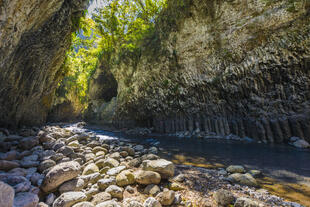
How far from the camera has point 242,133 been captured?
8836 mm

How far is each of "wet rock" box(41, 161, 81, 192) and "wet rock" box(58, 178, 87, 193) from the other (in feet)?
0.22

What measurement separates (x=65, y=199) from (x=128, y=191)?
3.28 feet

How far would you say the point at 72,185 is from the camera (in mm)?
2307

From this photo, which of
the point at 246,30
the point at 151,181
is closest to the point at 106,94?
the point at 246,30

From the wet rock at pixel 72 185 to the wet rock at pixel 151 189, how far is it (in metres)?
1.11

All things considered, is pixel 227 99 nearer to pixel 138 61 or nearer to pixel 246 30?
pixel 246 30

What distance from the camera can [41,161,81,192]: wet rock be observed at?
2.18 m

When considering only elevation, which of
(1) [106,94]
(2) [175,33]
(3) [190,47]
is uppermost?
(2) [175,33]

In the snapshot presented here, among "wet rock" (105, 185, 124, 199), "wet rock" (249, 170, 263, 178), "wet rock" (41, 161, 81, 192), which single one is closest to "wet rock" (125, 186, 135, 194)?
"wet rock" (105, 185, 124, 199)

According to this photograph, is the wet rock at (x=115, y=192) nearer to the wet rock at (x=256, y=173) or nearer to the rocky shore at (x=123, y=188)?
the rocky shore at (x=123, y=188)

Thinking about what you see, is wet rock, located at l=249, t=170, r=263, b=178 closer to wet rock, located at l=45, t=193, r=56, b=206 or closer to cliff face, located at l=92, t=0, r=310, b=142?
wet rock, located at l=45, t=193, r=56, b=206

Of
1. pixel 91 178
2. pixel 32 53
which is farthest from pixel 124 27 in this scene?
pixel 91 178

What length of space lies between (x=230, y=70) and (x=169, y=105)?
19.8 feet

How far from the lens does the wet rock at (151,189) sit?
2.40 metres
